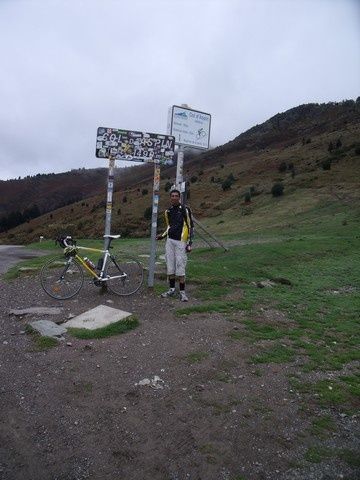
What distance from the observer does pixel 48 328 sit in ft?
21.1

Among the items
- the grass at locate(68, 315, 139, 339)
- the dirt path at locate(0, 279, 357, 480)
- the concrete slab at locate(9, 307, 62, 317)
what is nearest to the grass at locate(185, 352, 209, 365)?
the dirt path at locate(0, 279, 357, 480)

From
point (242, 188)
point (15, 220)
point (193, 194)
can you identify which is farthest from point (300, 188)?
point (15, 220)

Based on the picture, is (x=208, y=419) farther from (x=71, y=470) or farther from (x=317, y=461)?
(x=71, y=470)

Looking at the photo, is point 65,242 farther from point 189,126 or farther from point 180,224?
point 189,126

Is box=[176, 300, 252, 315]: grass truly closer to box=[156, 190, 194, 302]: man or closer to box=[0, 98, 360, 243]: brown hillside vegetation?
box=[156, 190, 194, 302]: man

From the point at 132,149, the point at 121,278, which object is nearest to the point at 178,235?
the point at 121,278

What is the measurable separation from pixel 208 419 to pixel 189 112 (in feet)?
24.8

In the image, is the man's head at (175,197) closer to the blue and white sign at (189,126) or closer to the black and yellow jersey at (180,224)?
the black and yellow jersey at (180,224)

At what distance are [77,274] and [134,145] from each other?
282cm

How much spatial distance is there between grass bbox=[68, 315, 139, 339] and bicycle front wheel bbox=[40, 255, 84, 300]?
195 centimetres

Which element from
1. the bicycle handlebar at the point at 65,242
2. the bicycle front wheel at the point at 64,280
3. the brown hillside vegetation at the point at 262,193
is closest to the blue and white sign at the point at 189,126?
the bicycle handlebar at the point at 65,242

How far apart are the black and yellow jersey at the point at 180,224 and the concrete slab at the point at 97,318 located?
2.00m

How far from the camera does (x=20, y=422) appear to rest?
4.07m

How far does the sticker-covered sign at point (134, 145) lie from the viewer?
8.43 metres
